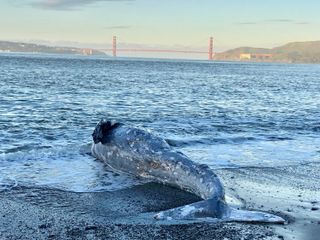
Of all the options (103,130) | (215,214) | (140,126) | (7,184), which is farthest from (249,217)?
(140,126)

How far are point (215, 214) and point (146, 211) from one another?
1.40 m

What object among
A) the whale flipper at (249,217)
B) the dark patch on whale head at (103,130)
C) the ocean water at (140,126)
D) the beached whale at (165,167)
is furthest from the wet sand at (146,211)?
the dark patch on whale head at (103,130)

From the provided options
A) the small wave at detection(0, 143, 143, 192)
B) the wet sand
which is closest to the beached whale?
the wet sand

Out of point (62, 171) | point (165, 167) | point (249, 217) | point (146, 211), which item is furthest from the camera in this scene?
point (62, 171)

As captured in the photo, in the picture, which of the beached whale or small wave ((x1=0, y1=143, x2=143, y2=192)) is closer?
the beached whale

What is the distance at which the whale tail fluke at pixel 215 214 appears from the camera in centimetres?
877

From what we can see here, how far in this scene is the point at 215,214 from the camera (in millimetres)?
8930

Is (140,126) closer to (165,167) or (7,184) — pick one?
(165,167)

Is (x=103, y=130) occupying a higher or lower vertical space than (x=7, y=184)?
higher

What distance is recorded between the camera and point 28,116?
24078 mm

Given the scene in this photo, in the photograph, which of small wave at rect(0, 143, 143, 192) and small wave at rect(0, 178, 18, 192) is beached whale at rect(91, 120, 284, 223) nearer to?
small wave at rect(0, 143, 143, 192)

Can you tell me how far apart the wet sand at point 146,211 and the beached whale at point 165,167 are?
0.85ft

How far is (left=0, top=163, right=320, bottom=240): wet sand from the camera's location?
8.22 m

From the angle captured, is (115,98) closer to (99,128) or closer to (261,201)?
(99,128)
